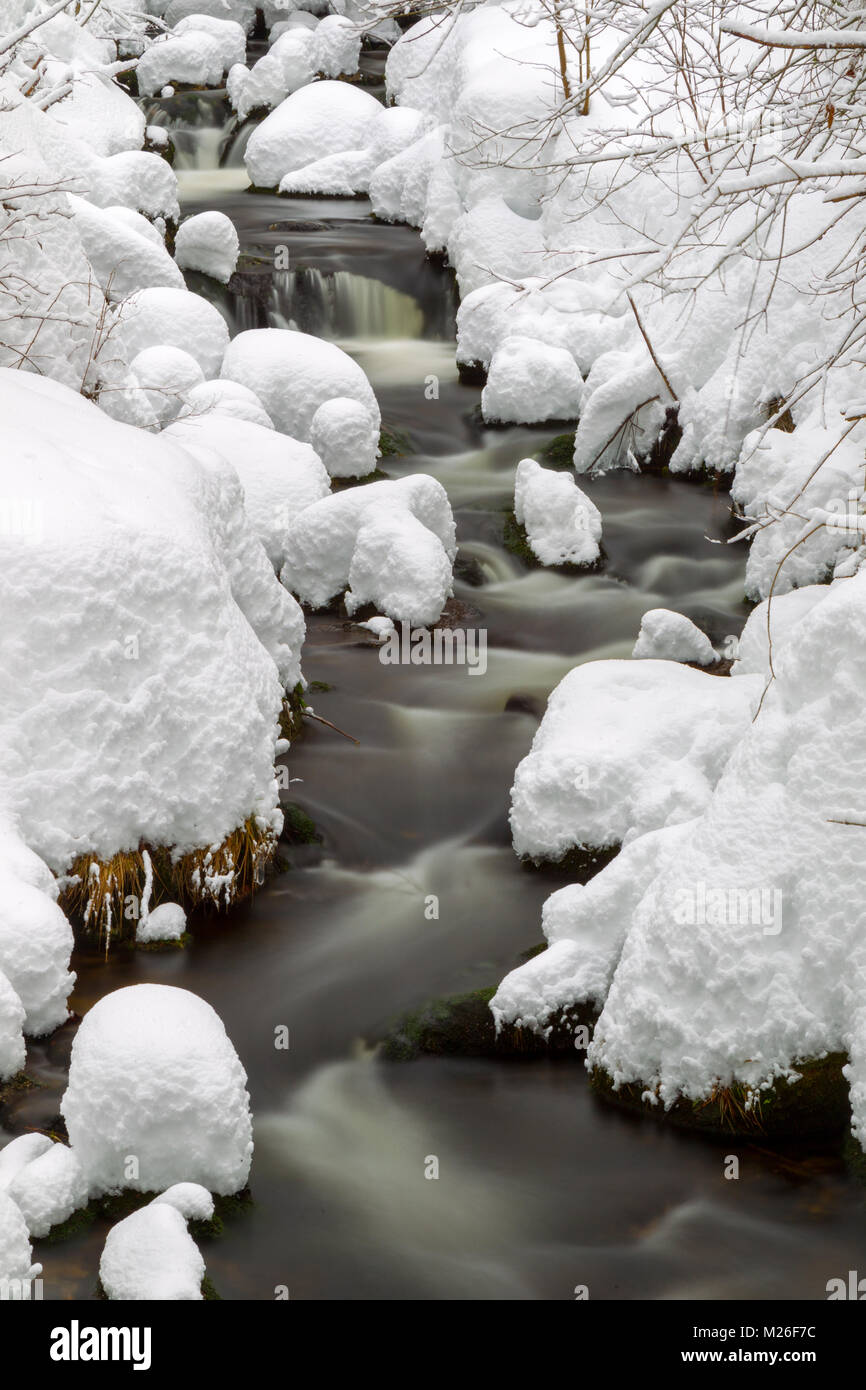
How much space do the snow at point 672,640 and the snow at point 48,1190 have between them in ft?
14.6

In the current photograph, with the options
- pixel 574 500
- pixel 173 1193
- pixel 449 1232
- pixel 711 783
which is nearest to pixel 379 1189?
pixel 449 1232

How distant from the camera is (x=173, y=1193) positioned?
4.45 meters

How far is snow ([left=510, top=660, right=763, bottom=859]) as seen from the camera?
6207 millimetres

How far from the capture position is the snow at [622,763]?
6.21 metres

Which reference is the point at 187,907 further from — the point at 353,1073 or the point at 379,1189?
the point at 379,1189

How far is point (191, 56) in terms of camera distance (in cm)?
1867

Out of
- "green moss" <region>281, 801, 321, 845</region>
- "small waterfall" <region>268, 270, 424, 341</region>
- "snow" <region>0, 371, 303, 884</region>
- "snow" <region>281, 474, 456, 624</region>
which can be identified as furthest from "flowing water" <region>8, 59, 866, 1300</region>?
"small waterfall" <region>268, 270, 424, 341</region>

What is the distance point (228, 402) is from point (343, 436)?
90 cm

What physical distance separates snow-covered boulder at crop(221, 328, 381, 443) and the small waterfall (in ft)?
9.46

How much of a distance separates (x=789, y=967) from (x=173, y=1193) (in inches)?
81.6

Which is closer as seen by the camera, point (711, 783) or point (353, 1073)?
point (353, 1073)

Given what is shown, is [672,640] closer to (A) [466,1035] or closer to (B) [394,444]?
(A) [466,1035]

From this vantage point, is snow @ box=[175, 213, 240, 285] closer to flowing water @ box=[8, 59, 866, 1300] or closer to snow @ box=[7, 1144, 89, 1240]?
flowing water @ box=[8, 59, 866, 1300]

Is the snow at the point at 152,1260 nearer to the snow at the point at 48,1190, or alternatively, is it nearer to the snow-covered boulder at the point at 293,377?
the snow at the point at 48,1190
